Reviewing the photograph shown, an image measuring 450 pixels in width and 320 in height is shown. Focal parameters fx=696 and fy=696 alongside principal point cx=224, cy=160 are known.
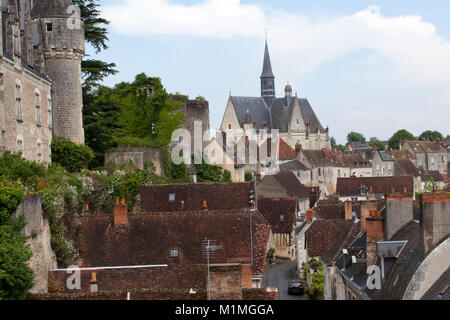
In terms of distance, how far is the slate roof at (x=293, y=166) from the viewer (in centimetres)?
9229

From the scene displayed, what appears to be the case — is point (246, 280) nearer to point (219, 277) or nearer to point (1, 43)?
point (219, 277)

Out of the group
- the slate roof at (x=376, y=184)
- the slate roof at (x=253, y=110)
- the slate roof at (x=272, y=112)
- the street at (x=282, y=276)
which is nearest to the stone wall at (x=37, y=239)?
the street at (x=282, y=276)

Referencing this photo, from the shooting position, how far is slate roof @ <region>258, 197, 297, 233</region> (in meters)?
47.8

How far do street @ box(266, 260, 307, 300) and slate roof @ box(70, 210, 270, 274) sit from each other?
8.07 meters

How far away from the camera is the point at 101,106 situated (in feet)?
133

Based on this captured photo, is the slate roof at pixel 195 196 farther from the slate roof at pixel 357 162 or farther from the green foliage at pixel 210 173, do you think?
the slate roof at pixel 357 162

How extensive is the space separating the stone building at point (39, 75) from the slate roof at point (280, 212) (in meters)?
18.7

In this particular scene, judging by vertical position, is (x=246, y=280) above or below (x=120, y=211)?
below

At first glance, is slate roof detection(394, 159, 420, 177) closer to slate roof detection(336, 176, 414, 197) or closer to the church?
the church

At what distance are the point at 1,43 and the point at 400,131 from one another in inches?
6033

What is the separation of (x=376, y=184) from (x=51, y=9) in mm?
49331

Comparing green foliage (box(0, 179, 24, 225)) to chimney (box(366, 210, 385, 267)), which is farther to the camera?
chimney (box(366, 210, 385, 267))

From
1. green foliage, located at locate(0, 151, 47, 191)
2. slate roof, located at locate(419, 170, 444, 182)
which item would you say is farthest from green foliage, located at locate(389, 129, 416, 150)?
green foliage, located at locate(0, 151, 47, 191)
